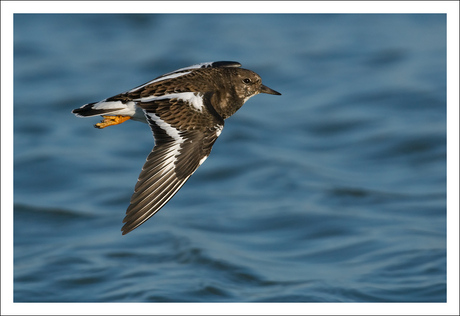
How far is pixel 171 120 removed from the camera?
19.1 ft

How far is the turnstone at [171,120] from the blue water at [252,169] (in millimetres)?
3398

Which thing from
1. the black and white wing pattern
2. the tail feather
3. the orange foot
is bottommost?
the black and white wing pattern

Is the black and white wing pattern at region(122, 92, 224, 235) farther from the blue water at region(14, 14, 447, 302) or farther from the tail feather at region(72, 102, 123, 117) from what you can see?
the blue water at region(14, 14, 447, 302)

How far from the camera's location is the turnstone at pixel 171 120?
554 cm

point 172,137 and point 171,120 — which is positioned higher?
point 171,120

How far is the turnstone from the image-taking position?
5543mm

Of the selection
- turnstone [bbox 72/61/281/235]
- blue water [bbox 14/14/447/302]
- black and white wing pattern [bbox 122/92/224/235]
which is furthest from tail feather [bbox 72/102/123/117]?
blue water [bbox 14/14/447/302]

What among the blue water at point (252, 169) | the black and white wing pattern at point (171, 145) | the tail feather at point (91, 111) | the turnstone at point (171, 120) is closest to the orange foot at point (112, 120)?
the turnstone at point (171, 120)

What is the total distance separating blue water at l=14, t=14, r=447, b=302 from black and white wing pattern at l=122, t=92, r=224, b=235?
358cm

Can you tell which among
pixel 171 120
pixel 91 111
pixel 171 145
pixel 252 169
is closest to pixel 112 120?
pixel 91 111

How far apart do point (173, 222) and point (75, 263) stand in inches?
61.3

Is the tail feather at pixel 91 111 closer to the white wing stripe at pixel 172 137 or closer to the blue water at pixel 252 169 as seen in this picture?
the white wing stripe at pixel 172 137

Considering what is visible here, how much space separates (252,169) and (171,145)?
22.1 feet

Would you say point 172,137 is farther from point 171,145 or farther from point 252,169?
point 252,169
